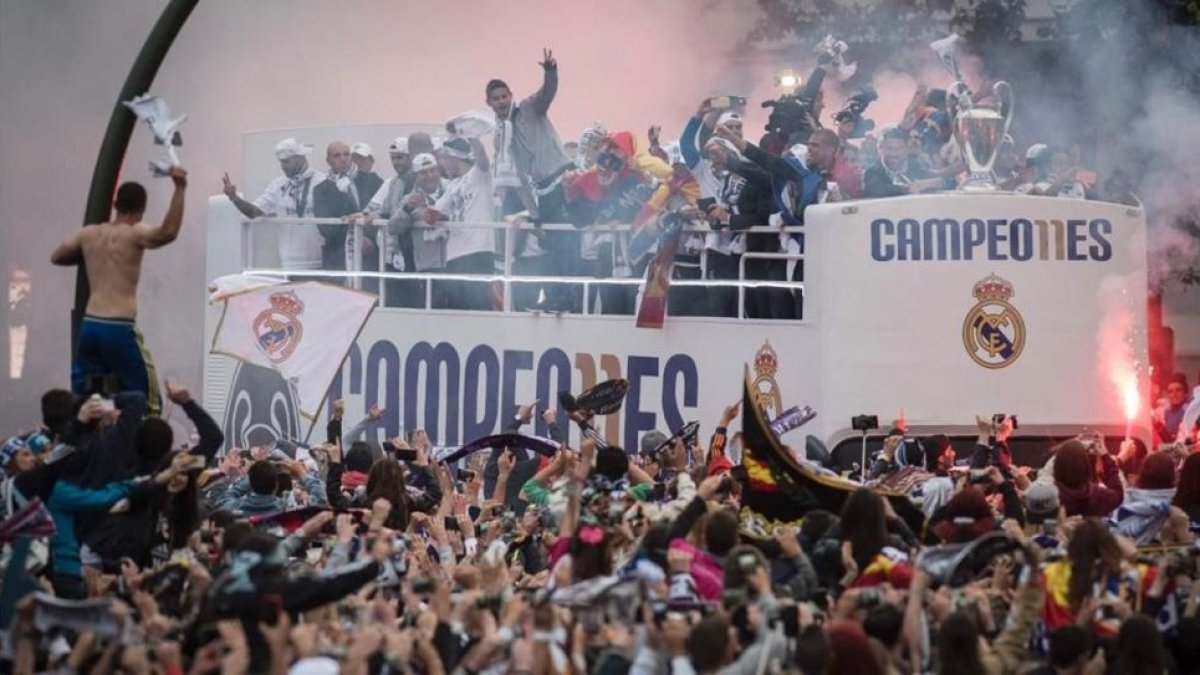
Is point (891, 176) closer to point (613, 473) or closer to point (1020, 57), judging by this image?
point (613, 473)

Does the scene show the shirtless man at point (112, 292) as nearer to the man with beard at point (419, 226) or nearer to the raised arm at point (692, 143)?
the man with beard at point (419, 226)

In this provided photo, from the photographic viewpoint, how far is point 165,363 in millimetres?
28016

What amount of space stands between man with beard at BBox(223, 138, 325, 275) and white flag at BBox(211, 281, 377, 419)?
1.79 m

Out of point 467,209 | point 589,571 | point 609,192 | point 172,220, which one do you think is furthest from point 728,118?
point 589,571

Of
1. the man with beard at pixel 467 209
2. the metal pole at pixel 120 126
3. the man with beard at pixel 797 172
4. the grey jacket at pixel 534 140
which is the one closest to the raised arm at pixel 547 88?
the grey jacket at pixel 534 140

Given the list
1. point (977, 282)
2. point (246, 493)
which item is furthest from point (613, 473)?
point (977, 282)

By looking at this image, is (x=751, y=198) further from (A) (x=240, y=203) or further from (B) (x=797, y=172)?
(A) (x=240, y=203)

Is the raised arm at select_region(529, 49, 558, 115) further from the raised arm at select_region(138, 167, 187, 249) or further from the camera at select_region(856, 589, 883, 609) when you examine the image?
the camera at select_region(856, 589, 883, 609)

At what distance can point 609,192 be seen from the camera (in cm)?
1877

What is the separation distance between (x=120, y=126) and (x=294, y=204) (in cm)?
728

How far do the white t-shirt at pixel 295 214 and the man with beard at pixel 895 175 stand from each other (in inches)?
166

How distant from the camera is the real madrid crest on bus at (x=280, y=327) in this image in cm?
1803

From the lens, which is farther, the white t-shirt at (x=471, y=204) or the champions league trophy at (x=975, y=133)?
the white t-shirt at (x=471, y=204)

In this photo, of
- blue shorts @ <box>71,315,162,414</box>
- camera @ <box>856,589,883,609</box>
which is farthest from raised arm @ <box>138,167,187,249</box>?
camera @ <box>856,589,883,609</box>
